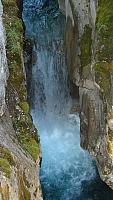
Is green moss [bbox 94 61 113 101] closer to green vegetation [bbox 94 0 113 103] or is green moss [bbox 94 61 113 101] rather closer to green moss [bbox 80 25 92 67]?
green vegetation [bbox 94 0 113 103]

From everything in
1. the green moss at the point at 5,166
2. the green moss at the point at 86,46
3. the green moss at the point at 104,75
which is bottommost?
the green moss at the point at 5,166

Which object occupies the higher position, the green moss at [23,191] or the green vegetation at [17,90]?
the green vegetation at [17,90]

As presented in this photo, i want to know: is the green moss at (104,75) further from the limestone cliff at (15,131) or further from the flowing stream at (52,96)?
the flowing stream at (52,96)

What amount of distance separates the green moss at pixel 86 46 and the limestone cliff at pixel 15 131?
1.87 m

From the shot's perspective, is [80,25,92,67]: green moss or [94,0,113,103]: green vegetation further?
[80,25,92,67]: green moss

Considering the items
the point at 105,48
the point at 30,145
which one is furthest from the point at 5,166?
the point at 105,48

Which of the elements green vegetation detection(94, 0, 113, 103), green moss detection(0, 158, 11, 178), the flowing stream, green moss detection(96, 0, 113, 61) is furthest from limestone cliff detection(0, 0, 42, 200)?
the flowing stream

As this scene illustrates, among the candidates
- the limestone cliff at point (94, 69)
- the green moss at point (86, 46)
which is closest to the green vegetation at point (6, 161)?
the limestone cliff at point (94, 69)

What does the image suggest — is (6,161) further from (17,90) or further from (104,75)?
(104,75)

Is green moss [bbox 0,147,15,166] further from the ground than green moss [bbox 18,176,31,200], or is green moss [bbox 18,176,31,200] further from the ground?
green moss [bbox 0,147,15,166]

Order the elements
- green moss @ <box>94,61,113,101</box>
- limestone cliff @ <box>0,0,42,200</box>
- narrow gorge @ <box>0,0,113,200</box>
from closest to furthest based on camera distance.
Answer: limestone cliff @ <box>0,0,42,200</box> < narrow gorge @ <box>0,0,113,200</box> < green moss @ <box>94,61,113,101</box>

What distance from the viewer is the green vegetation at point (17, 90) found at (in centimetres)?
1108

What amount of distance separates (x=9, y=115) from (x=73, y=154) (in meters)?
4.61

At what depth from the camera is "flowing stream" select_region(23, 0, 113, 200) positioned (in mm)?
15094
